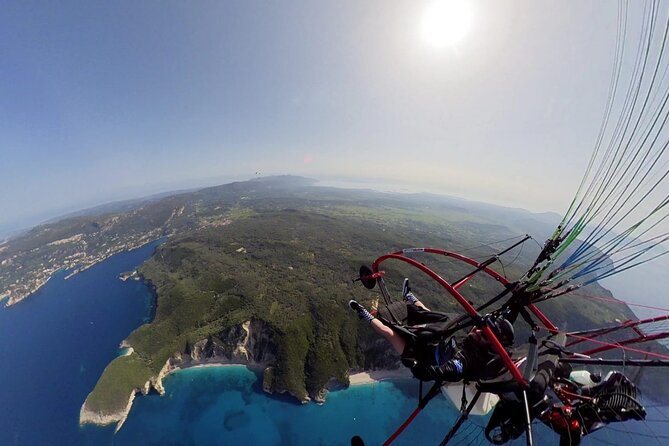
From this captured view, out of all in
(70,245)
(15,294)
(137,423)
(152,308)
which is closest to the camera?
(137,423)

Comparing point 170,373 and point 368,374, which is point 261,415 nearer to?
point 368,374

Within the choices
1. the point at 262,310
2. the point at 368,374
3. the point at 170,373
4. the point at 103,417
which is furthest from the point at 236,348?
the point at 368,374

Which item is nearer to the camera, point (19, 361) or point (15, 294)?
point (19, 361)

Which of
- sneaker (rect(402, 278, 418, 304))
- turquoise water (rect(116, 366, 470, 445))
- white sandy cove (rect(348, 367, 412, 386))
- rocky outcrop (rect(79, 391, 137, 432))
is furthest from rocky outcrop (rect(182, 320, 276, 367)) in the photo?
sneaker (rect(402, 278, 418, 304))

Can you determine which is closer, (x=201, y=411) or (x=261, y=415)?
(x=261, y=415)

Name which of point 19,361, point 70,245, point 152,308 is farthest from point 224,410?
point 70,245

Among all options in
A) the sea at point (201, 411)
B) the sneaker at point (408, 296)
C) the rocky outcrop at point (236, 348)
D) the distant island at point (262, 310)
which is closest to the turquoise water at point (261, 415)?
the sea at point (201, 411)

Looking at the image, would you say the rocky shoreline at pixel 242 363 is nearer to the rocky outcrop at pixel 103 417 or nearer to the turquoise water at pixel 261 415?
the turquoise water at pixel 261 415

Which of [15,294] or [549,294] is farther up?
[549,294]

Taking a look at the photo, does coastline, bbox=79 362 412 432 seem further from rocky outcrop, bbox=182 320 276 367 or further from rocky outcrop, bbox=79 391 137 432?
rocky outcrop, bbox=182 320 276 367

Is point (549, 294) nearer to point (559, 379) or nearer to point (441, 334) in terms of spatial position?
point (559, 379)
